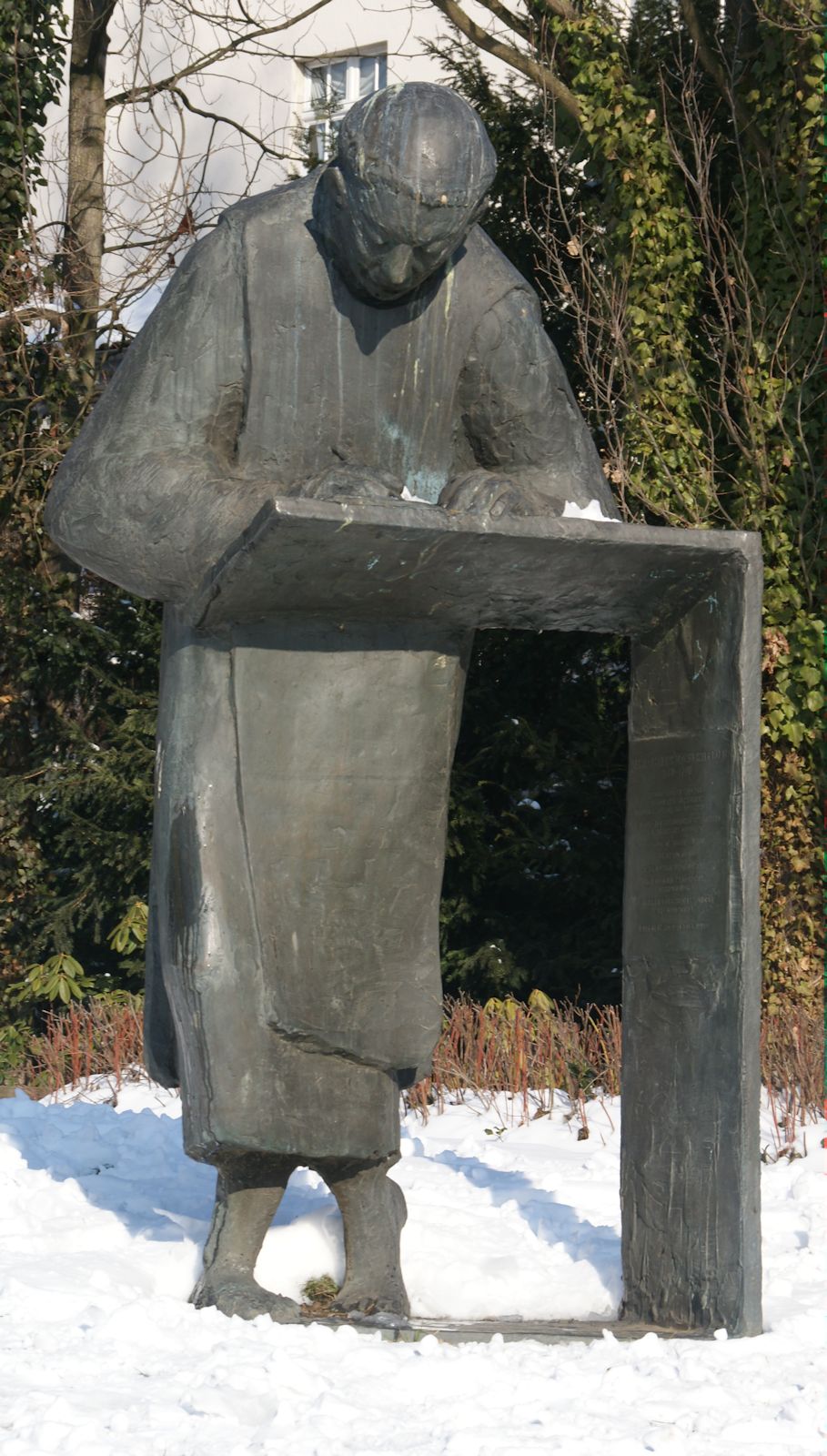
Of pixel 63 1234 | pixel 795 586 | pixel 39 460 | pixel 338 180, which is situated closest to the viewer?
pixel 338 180

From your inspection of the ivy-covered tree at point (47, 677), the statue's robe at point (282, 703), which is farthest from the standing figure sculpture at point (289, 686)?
the ivy-covered tree at point (47, 677)

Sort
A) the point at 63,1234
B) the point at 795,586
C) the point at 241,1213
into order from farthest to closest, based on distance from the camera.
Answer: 1. the point at 795,586
2. the point at 63,1234
3. the point at 241,1213

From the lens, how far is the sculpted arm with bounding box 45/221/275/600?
3.14 meters

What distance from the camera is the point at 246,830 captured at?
3205 millimetres

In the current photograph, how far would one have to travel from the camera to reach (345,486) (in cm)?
300

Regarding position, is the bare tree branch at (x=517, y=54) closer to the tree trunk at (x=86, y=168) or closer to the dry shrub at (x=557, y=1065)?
the tree trunk at (x=86, y=168)

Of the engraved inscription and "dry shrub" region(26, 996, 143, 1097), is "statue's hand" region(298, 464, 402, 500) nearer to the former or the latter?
the engraved inscription

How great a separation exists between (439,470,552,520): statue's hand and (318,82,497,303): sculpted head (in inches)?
14.2

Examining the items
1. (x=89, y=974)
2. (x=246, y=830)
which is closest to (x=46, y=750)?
(x=89, y=974)

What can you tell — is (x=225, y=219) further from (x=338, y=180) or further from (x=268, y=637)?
(x=268, y=637)

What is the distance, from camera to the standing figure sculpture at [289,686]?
10.4ft

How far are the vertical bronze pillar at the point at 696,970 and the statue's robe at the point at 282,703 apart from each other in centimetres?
41

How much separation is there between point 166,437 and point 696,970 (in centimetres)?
134

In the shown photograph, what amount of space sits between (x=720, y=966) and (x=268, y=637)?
1.00 metres
